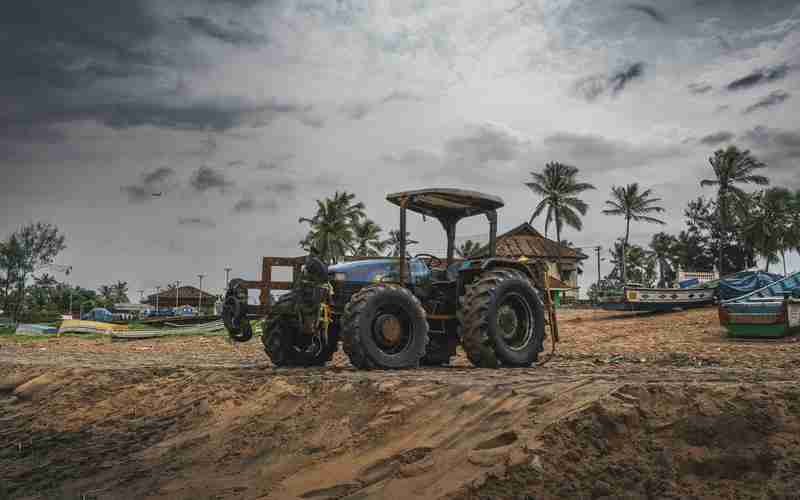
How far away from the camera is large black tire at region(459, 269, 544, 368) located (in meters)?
7.97

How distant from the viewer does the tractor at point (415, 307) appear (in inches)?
304

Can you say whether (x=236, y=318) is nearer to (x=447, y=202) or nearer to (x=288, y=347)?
(x=288, y=347)

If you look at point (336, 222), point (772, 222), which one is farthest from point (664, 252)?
point (336, 222)

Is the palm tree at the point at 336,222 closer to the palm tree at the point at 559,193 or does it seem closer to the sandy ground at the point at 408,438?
A: the palm tree at the point at 559,193

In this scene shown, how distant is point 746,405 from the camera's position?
3.96 metres

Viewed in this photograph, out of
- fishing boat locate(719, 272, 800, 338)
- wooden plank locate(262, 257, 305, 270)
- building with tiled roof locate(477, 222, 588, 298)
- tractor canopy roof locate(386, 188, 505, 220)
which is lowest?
fishing boat locate(719, 272, 800, 338)

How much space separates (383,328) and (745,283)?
18.2m

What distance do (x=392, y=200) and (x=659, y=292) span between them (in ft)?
63.8

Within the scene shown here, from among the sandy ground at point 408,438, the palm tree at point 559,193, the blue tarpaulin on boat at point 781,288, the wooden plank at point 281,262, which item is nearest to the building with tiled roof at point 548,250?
the palm tree at point 559,193

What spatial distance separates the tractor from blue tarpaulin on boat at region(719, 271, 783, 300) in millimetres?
15007

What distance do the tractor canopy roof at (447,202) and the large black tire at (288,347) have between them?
6.99 feet

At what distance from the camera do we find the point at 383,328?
7.72m

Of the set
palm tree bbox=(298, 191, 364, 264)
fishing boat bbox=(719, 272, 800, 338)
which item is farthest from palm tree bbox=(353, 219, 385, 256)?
fishing boat bbox=(719, 272, 800, 338)

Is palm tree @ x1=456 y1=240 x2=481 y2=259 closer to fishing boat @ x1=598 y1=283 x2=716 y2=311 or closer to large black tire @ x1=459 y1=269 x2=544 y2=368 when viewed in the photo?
large black tire @ x1=459 y1=269 x2=544 y2=368
